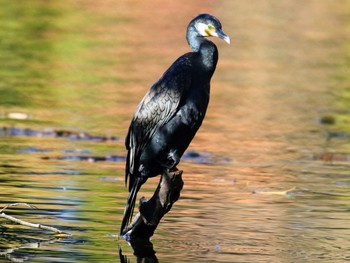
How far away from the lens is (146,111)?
27.5 feet

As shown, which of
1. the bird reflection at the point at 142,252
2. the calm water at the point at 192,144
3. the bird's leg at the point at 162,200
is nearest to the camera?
the bird reflection at the point at 142,252

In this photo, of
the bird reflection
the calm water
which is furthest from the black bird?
the calm water

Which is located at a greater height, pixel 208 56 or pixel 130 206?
pixel 208 56

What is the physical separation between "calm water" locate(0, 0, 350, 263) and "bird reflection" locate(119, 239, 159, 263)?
46 mm

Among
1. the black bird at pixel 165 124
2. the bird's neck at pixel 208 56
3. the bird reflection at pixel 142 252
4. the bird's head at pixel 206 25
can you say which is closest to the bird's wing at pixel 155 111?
the black bird at pixel 165 124

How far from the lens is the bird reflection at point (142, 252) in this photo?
759 cm

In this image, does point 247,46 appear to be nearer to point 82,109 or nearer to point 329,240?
point 82,109

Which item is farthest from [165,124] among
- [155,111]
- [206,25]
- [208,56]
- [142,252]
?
[142,252]

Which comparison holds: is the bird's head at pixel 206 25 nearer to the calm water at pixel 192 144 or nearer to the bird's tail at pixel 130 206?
the bird's tail at pixel 130 206

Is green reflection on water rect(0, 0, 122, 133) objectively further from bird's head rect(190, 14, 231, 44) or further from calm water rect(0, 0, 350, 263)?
bird's head rect(190, 14, 231, 44)

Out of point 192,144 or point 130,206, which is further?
point 192,144

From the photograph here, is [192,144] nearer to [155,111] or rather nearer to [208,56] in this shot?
[208,56]

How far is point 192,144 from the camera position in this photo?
12578 mm

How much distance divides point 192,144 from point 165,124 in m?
4.24
